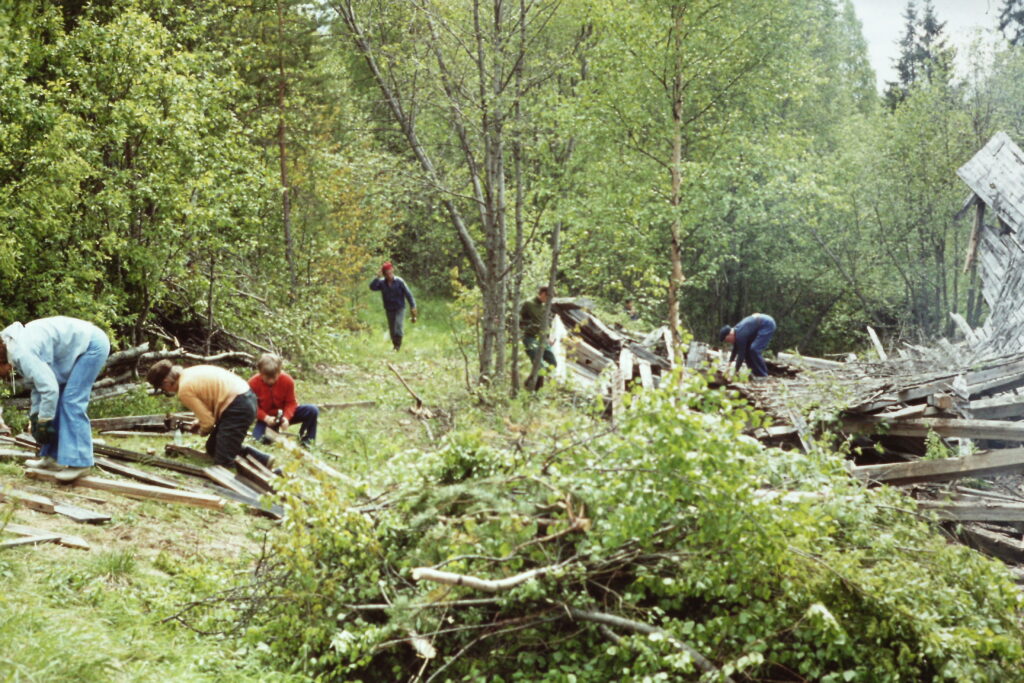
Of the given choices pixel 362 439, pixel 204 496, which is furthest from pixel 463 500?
pixel 362 439

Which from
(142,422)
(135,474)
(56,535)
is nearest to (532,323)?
(142,422)

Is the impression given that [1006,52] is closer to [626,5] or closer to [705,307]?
[705,307]

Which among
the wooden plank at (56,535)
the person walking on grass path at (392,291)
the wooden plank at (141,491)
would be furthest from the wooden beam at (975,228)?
the wooden plank at (56,535)

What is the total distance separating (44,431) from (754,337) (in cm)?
1132

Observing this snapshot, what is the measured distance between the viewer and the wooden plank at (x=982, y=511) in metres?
8.73

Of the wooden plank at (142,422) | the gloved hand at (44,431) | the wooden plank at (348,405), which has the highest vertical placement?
the gloved hand at (44,431)

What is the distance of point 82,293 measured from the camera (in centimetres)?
1066

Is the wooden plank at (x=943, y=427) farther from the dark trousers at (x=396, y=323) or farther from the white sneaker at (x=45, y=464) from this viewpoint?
the dark trousers at (x=396, y=323)

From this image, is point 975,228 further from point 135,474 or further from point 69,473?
point 69,473

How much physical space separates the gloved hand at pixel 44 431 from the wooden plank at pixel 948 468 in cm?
773

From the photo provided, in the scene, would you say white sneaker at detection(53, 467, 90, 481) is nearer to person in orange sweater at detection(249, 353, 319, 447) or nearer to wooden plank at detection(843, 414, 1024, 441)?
person in orange sweater at detection(249, 353, 319, 447)

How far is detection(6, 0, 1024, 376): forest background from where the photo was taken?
1149 cm

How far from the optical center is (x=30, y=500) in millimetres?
7125

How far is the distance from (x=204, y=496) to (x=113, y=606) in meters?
2.51
